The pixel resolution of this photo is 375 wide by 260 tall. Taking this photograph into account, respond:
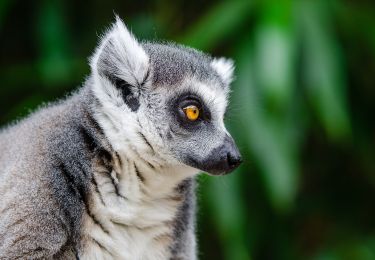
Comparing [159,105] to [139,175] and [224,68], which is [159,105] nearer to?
[139,175]

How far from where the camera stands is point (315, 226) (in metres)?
7.12

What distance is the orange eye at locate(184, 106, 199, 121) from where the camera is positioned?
357 cm

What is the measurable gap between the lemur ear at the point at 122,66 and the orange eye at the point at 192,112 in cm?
26

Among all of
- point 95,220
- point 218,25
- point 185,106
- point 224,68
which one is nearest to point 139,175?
point 95,220

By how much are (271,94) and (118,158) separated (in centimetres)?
217

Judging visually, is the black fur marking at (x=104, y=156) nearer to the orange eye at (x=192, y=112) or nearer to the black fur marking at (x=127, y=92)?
the black fur marking at (x=127, y=92)

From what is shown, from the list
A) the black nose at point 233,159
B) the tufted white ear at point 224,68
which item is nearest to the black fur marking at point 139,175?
the black nose at point 233,159

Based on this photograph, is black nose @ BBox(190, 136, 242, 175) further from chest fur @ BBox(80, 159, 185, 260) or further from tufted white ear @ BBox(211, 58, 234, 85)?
tufted white ear @ BBox(211, 58, 234, 85)

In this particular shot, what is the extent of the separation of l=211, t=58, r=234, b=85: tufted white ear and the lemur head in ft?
0.76

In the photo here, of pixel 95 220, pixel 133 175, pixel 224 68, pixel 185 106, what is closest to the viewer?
pixel 95 220

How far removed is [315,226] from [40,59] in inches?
125

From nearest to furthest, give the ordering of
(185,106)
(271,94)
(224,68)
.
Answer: (185,106) → (224,68) → (271,94)

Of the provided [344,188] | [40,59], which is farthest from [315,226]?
[40,59]

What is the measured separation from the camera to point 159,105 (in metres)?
3.62
